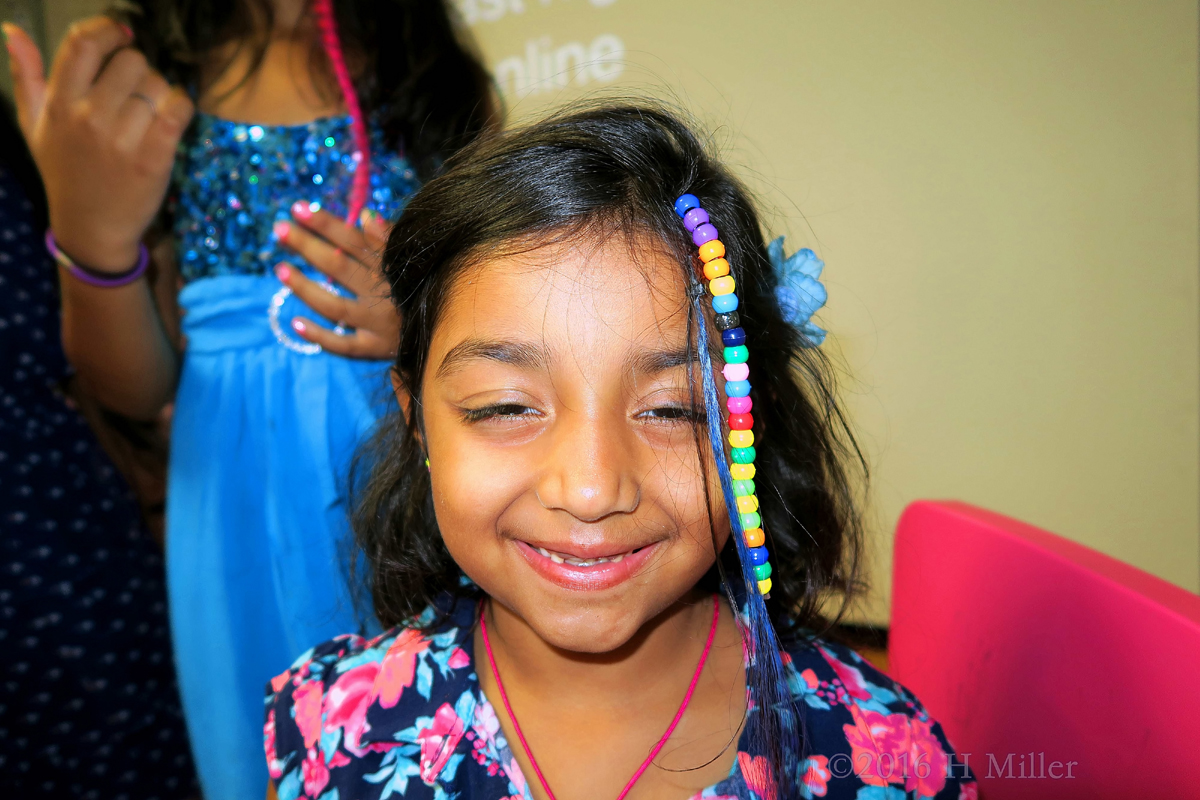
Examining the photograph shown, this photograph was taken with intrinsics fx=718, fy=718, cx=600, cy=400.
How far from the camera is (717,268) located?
0.54 metres

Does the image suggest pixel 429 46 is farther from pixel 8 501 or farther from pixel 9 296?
pixel 8 501

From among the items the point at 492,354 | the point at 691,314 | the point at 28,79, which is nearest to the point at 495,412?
the point at 492,354

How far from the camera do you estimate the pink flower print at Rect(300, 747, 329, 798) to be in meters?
0.63

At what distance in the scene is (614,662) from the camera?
0.65 metres

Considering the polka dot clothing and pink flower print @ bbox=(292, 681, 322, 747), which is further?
the polka dot clothing

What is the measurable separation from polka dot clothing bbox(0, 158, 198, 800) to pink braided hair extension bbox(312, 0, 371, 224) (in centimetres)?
41

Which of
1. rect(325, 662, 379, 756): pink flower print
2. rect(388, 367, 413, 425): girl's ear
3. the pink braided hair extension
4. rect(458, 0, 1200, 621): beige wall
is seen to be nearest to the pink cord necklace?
rect(325, 662, 379, 756): pink flower print

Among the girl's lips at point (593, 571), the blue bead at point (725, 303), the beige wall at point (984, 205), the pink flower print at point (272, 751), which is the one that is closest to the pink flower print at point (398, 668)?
the pink flower print at point (272, 751)

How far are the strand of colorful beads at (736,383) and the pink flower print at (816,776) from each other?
0.18m

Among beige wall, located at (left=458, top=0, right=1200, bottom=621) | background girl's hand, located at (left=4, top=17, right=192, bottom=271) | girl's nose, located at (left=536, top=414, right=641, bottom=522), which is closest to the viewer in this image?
girl's nose, located at (left=536, top=414, right=641, bottom=522)

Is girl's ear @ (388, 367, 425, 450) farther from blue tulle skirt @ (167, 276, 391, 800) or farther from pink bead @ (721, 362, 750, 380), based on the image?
pink bead @ (721, 362, 750, 380)

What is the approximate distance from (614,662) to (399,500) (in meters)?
0.30

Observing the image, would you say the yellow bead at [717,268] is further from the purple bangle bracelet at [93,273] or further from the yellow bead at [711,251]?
the purple bangle bracelet at [93,273]

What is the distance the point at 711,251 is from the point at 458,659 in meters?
0.44
